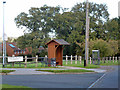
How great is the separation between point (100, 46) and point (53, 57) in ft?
57.6

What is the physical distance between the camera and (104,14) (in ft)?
231

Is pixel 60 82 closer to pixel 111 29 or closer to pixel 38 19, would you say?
pixel 38 19

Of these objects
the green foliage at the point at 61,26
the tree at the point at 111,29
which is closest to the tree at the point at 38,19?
the green foliage at the point at 61,26

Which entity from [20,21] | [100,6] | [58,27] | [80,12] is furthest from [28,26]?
[100,6]

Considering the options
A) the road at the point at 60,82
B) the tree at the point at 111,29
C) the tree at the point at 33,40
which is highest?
the tree at the point at 111,29

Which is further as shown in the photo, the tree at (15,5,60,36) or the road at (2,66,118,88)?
the tree at (15,5,60,36)

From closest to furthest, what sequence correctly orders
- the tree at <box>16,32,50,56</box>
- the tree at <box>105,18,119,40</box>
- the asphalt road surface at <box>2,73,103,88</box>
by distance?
the asphalt road surface at <box>2,73,103,88</box> < the tree at <box>16,32,50,56</box> < the tree at <box>105,18,119,40</box>

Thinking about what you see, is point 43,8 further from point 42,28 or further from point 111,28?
point 111,28

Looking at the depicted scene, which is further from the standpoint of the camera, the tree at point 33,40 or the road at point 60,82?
the tree at point 33,40

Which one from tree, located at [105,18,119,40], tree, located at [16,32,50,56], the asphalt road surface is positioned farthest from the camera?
tree, located at [105,18,119,40]

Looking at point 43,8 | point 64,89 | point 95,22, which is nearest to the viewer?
point 64,89

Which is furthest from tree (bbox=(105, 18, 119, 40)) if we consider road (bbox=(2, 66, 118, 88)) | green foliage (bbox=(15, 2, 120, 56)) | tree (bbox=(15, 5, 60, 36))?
road (bbox=(2, 66, 118, 88))

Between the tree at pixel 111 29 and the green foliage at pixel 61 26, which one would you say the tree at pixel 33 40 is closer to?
the green foliage at pixel 61 26

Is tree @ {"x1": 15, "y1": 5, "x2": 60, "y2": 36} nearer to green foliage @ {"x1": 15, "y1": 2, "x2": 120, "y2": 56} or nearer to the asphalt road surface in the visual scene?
green foliage @ {"x1": 15, "y1": 2, "x2": 120, "y2": 56}
